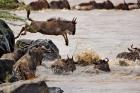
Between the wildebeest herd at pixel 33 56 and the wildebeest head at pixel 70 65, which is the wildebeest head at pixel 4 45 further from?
the wildebeest head at pixel 70 65

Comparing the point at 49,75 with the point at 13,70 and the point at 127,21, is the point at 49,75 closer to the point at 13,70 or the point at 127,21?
the point at 13,70

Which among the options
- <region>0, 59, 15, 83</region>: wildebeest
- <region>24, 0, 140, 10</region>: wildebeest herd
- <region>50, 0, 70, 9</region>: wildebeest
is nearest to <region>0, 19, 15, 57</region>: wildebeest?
<region>0, 59, 15, 83</region>: wildebeest

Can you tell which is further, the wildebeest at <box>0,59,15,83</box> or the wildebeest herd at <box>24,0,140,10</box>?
the wildebeest herd at <box>24,0,140,10</box>

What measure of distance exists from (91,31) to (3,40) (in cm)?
1780

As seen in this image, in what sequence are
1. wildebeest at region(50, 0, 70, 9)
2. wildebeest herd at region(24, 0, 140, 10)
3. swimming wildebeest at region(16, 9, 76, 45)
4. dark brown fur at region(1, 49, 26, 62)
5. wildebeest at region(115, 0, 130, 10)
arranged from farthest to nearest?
wildebeest at region(50, 0, 70, 9)
wildebeest herd at region(24, 0, 140, 10)
wildebeest at region(115, 0, 130, 10)
swimming wildebeest at region(16, 9, 76, 45)
dark brown fur at region(1, 49, 26, 62)

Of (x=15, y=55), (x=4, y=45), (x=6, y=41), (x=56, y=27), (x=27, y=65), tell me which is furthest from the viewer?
(x=56, y=27)

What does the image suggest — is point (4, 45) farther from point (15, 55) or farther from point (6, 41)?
point (15, 55)

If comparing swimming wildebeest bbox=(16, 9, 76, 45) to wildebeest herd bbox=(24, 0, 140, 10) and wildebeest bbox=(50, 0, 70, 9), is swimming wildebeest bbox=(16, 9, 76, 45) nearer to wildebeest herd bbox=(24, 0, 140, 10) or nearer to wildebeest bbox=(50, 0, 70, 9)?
wildebeest herd bbox=(24, 0, 140, 10)

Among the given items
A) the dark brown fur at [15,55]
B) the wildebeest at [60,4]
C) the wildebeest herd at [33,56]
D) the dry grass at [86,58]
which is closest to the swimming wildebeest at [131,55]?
the wildebeest herd at [33,56]

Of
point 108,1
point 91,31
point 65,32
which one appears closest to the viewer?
point 65,32

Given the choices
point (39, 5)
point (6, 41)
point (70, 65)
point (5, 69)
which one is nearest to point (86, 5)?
point (39, 5)

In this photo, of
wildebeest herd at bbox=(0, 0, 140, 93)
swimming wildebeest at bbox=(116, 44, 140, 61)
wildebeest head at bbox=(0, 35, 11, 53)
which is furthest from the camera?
swimming wildebeest at bbox=(116, 44, 140, 61)

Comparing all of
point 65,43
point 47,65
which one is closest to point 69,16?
point 65,43

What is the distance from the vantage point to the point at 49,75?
22938 mm
